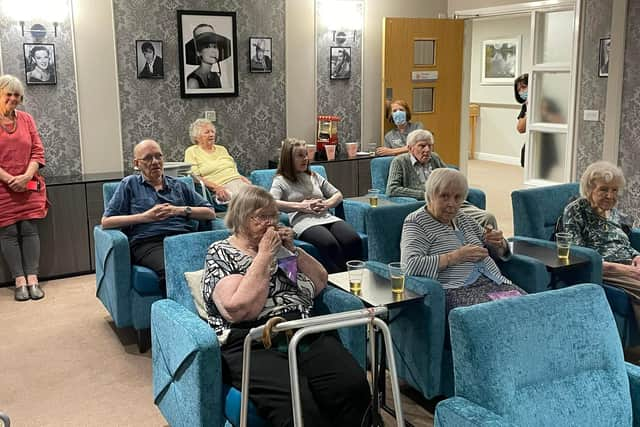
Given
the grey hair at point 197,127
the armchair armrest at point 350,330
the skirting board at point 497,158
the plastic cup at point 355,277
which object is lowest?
the skirting board at point 497,158

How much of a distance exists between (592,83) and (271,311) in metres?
4.56

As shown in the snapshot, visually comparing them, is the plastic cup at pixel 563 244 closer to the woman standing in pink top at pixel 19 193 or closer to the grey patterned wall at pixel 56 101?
the woman standing in pink top at pixel 19 193

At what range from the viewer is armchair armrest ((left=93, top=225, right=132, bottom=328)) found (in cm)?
377

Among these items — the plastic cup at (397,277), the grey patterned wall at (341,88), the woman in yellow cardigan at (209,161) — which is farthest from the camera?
the grey patterned wall at (341,88)

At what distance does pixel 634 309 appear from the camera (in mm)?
3406

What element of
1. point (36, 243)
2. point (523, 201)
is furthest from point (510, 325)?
point (36, 243)

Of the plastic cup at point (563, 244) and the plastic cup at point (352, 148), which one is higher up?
→ the plastic cup at point (352, 148)

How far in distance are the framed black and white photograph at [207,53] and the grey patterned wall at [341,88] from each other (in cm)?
92

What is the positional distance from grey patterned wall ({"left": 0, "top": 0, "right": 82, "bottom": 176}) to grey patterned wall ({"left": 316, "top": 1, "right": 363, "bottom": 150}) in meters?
2.33

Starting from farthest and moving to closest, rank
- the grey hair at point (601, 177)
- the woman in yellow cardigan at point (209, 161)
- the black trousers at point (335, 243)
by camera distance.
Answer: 1. the woman in yellow cardigan at point (209, 161)
2. the black trousers at point (335, 243)
3. the grey hair at point (601, 177)

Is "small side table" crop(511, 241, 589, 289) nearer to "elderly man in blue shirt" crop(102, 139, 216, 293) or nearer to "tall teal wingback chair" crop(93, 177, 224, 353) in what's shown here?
"elderly man in blue shirt" crop(102, 139, 216, 293)

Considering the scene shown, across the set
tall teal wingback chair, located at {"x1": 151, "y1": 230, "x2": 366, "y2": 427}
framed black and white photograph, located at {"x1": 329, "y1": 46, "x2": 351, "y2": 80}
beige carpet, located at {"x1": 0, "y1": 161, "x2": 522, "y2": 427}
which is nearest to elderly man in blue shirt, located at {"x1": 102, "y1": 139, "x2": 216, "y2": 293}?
beige carpet, located at {"x1": 0, "y1": 161, "x2": 522, "y2": 427}

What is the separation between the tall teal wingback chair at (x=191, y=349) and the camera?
238 centimetres

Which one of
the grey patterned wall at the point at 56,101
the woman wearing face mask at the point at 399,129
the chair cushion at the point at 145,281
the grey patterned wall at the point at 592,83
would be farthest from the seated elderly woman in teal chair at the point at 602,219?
the grey patterned wall at the point at 56,101
